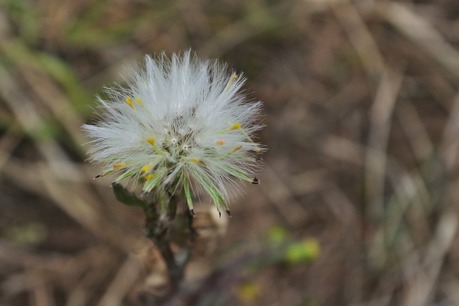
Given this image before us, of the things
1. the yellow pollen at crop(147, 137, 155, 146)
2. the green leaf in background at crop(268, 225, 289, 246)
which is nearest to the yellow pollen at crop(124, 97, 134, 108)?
the yellow pollen at crop(147, 137, 155, 146)

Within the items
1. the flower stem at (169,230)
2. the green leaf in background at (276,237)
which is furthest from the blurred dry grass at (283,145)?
the flower stem at (169,230)

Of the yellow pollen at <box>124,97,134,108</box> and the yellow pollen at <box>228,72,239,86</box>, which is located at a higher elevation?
the yellow pollen at <box>228,72,239,86</box>

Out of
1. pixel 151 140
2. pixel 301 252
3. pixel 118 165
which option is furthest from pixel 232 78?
pixel 301 252

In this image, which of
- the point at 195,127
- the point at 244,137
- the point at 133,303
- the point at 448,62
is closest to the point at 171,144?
the point at 195,127

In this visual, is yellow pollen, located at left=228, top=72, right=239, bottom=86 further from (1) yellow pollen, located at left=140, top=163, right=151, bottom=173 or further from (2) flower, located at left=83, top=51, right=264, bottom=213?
(1) yellow pollen, located at left=140, top=163, right=151, bottom=173

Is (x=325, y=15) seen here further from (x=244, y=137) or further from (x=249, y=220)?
(x=244, y=137)

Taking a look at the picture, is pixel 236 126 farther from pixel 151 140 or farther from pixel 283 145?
pixel 283 145

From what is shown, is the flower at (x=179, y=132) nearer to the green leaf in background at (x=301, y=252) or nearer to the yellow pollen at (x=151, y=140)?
the yellow pollen at (x=151, y=140)
